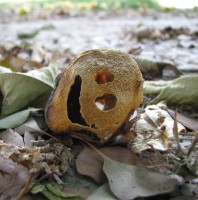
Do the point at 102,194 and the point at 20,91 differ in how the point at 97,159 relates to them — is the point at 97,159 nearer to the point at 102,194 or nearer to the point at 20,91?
the point at 102,194

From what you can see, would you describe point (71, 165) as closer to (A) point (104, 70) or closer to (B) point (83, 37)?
(A) point (104, 70)

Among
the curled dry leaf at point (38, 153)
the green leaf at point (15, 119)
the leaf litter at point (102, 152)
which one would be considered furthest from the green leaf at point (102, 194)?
the green leaf at point (15, 119)

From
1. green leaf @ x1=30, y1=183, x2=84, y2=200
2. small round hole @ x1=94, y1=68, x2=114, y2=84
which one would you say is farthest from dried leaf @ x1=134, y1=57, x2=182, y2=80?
green leaf @ x1=30, y1=183, x2=84, y2=200

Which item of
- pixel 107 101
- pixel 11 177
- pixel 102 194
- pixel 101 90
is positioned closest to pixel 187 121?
pixel 107 101

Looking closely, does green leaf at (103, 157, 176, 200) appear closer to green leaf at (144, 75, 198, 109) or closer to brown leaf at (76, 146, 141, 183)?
brown leaf at (76, 146, 141, 183)

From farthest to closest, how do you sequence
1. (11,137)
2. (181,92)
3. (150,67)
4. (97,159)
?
(150,67) < (181,92) < (11,137) < (97,159)

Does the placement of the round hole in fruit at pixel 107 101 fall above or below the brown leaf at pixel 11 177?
above

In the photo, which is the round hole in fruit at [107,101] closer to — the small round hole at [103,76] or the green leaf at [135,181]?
the small round hole at [103,76]
